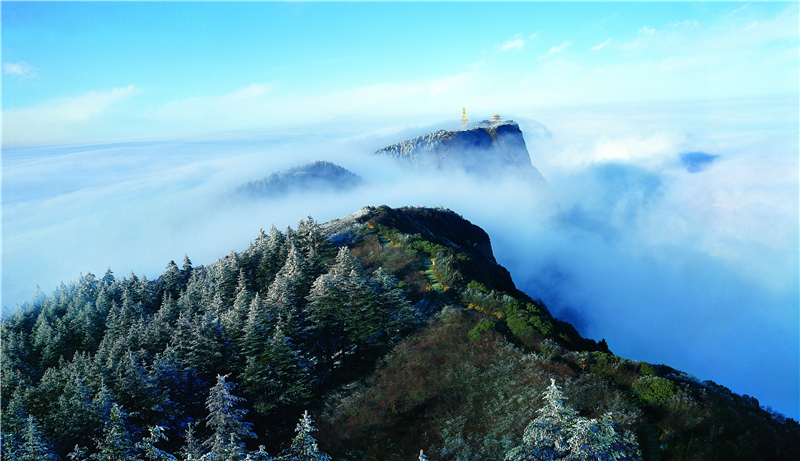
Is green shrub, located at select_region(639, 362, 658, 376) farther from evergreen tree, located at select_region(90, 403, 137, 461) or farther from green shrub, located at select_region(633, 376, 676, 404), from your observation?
evergreen tree, located at select_region(90, 403, 137, 461)

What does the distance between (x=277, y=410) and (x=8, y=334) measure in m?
49.9

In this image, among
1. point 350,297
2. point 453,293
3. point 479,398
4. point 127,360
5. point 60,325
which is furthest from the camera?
point 60,325

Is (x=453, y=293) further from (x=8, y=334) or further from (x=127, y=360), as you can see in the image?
(x=8, y=334)

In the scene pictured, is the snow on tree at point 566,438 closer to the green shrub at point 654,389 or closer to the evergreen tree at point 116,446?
the green shrub at point 654,389

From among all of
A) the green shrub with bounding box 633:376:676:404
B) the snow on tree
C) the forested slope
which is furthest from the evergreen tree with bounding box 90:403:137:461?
the green shrub with bounding box 633:376:676:404

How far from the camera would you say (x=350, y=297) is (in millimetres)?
33625

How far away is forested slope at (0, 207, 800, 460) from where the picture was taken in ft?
59.3

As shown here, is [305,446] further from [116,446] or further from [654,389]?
[654,389]

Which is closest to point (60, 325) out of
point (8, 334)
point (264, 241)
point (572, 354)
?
point (8, 334)

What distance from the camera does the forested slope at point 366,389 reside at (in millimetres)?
18078

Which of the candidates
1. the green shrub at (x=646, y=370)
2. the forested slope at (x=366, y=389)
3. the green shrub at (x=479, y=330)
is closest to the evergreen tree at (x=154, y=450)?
the forested slope at (x=366, y=389)

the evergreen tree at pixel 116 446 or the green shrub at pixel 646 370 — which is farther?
the green shrub at pixel 646 370

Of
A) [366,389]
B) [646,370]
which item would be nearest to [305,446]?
[366,389]

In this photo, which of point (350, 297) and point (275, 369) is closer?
point (275, 369)
